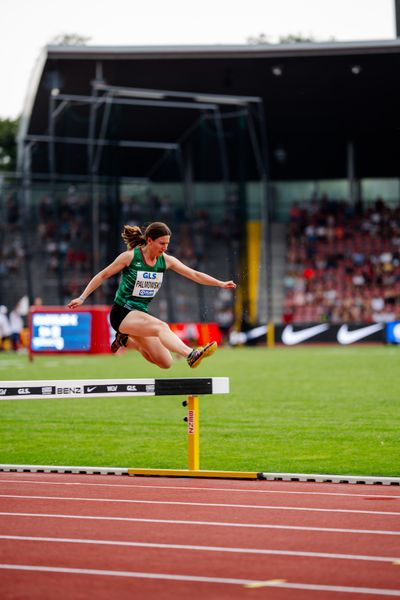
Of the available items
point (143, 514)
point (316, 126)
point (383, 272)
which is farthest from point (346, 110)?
point (143, 514)

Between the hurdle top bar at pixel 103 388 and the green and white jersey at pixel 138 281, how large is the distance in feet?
4.11

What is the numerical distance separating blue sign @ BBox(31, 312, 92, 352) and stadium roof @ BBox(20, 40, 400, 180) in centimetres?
873

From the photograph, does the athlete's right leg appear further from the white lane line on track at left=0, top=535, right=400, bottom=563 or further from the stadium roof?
the stadium roof

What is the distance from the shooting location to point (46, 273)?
1607 inches

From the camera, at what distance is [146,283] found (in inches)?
416

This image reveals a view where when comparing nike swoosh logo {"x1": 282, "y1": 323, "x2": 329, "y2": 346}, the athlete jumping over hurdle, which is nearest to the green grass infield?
the athlete jumping over hurdle

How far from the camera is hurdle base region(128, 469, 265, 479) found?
1203 cm

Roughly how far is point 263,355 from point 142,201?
14.0 meters

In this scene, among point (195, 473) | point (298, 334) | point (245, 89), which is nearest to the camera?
point (195, 473)

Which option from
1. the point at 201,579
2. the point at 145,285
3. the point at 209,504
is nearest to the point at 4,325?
the point at 145,285

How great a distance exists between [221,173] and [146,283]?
39.6 meters

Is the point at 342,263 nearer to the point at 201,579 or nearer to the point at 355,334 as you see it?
the point at 355,334

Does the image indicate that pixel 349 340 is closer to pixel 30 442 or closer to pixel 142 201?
→ pixel 142 201

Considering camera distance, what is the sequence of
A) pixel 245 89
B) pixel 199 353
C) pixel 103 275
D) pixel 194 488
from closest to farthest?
pixel 103 275
pixel 199 353
pixel 194 488
pixel 245 89
